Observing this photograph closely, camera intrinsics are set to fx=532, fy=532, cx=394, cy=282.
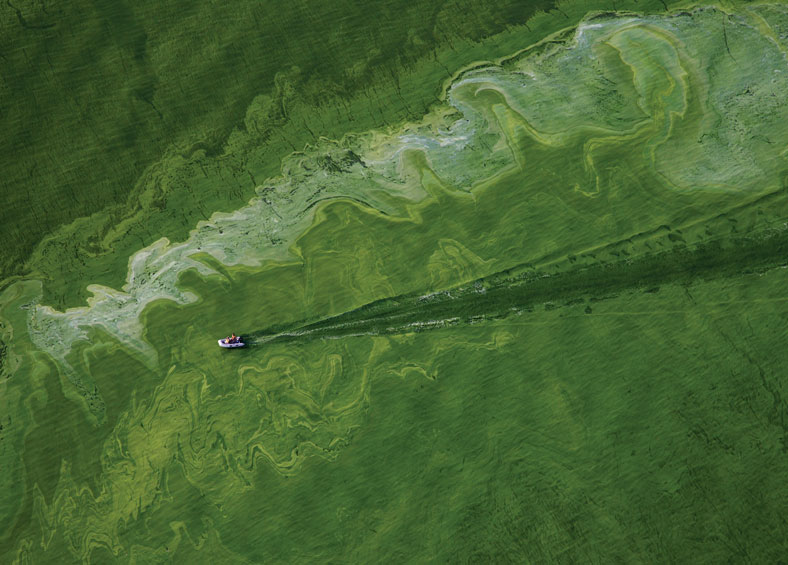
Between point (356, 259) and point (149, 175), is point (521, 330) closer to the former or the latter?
point (356, 259)

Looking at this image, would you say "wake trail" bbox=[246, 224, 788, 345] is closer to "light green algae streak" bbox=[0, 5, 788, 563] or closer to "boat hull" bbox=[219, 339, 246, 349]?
"light green algae streak" bbox=[0, 5, 788, 563]

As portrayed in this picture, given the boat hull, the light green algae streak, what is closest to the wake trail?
the light green algae streak

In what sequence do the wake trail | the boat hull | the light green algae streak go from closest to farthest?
the light green algae streak, the boat hull, the wake trail

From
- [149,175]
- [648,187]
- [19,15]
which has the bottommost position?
[648,187]

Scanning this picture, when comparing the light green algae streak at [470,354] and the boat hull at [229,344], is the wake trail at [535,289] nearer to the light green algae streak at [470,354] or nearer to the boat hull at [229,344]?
the light green algae streak at [470,354]

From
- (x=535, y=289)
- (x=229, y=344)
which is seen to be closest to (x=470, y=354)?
(x=535, y=289)

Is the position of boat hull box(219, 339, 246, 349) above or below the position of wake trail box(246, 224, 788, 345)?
above

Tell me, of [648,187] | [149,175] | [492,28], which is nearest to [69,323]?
[149,175]

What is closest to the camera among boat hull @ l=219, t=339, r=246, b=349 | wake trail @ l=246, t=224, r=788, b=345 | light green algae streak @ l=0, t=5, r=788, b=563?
light green algae streak @ l=0, t=5, r=788, b=563
